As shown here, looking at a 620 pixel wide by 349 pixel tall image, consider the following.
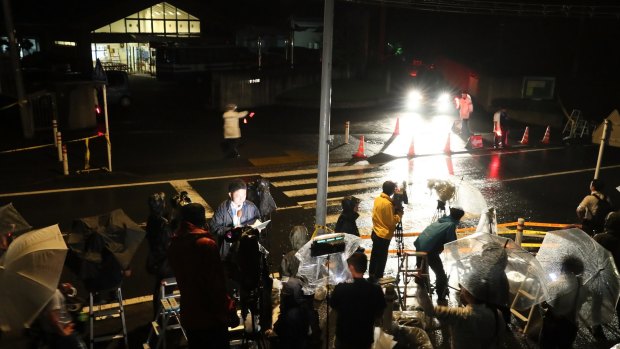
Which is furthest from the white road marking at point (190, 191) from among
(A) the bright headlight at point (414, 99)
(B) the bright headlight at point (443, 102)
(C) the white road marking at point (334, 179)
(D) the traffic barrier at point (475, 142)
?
(A) the bright headlight at point (414, 99)

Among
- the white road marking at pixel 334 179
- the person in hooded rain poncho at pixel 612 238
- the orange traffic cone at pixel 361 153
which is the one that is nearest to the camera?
the person in hooded rain poncho at pixel 612 238

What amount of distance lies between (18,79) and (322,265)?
47.2ft

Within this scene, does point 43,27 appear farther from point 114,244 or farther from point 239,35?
point 114,244

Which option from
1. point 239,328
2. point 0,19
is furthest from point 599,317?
point 0,19

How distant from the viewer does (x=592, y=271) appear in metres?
5.93

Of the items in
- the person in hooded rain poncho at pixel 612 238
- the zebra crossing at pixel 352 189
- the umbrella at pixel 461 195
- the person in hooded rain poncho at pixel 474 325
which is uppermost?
the umbrella at pixel 461 195

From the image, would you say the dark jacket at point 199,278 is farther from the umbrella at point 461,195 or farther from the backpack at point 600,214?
the backpack at point 600,214

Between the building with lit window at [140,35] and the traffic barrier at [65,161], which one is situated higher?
the building with lit window at [140,35]

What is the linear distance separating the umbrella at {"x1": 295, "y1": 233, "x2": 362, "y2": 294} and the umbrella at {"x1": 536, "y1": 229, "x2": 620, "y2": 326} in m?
2.26

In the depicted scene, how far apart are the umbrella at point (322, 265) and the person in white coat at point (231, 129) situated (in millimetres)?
9394

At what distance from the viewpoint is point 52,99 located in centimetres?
1778

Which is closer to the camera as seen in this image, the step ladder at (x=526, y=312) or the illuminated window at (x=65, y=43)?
the step ladder at (x=526, y=312)

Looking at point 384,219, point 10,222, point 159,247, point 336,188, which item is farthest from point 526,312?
point 10,222

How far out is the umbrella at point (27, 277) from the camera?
4539mm
